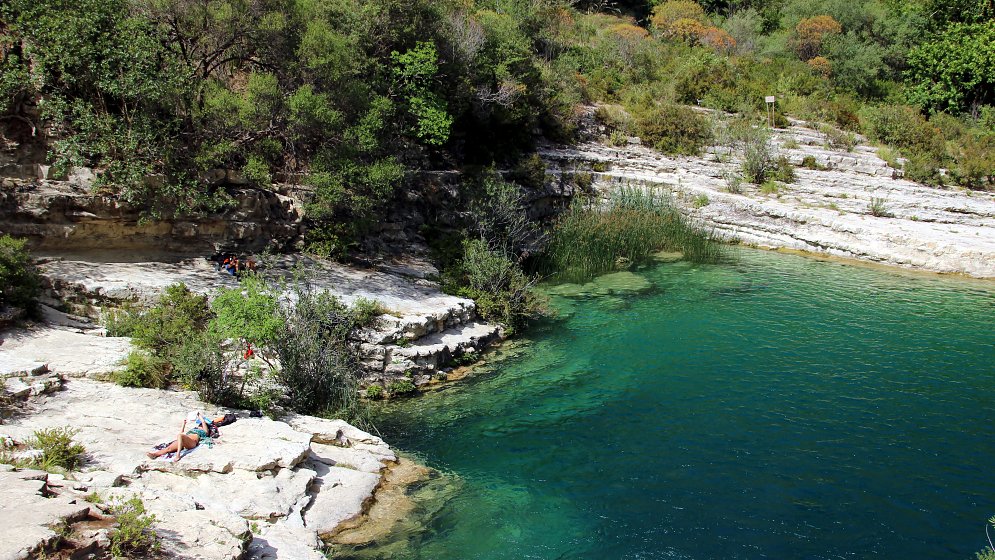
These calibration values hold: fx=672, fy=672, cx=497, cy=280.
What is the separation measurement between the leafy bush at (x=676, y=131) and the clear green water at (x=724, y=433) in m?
13.3

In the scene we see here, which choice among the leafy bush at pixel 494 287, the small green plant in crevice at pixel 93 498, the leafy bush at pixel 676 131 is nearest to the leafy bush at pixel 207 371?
the small green plant in crevice at pixel 93 498

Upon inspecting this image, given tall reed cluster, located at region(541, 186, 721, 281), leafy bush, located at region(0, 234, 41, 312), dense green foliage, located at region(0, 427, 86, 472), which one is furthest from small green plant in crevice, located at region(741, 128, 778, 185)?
dense green foliage, located at region(0, 427, 86, 472)

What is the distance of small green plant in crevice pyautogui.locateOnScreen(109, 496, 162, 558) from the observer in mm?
6664

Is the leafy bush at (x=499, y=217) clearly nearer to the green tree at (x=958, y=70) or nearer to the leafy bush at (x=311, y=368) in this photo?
the leafy bush at (x=311, y=368)

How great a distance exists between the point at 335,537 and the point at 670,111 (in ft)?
87.6

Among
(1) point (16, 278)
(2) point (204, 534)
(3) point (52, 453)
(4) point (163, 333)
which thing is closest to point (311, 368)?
(4) point (163, 333)

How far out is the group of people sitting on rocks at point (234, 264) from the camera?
15.7 metres

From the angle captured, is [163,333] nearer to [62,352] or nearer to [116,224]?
[62,352]

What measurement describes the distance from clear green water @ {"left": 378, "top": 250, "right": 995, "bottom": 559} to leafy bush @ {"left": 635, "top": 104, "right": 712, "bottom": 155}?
13253 mm

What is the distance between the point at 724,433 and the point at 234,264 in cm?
1134

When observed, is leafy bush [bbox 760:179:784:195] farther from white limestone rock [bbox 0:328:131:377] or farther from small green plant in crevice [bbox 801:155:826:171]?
white limestone rock [bbox 0:328:131:377]

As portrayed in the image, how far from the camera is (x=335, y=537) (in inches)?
356

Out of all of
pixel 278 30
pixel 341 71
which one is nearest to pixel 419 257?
pixel 341 71

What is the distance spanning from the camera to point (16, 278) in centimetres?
1249
